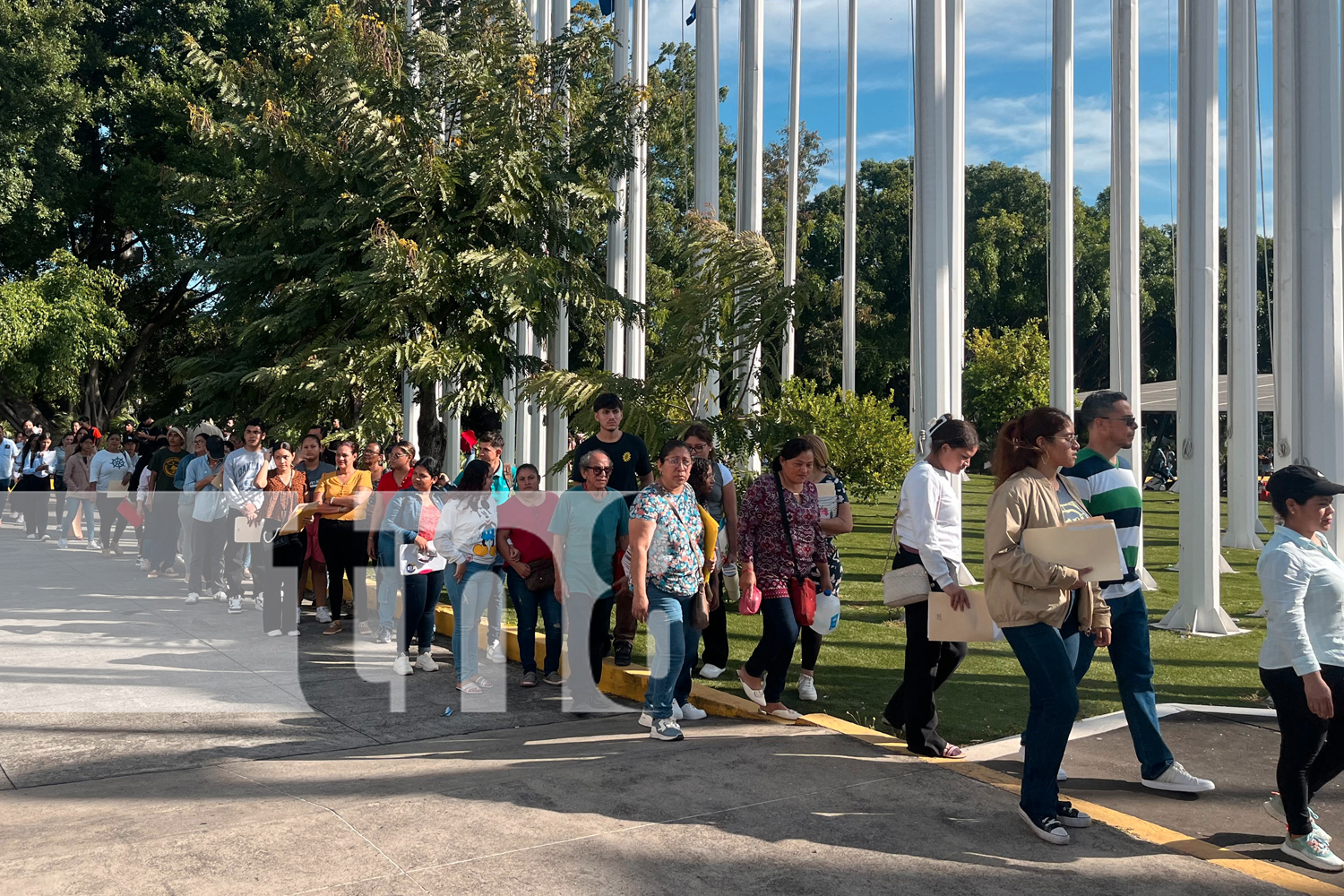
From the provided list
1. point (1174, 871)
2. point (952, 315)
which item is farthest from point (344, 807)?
point (952, 315)

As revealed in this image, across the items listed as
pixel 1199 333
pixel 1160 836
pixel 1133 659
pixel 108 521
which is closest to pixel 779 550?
pixel 1133 659

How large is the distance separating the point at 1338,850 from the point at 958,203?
33.2 feet

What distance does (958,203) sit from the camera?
1399cm

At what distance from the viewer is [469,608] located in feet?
27.2

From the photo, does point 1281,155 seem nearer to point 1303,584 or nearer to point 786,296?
point 786,296

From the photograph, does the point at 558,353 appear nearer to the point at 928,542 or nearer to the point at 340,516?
the point at 340,516

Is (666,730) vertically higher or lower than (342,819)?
higher

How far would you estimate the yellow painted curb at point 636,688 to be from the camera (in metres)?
7.29

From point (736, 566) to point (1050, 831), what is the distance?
302 centimetres

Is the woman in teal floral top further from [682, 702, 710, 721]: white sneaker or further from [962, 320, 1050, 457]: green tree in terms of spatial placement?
[962, 320, 1050, 457]: green tree

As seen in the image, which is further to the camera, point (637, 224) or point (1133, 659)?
point (637, 224)

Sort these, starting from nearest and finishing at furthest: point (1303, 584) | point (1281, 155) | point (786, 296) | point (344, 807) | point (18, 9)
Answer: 1. point (1303, 584)
2. point (344, 807)
3. point (1281, 155)
4. point (786, 296)
5. point (18, 9)

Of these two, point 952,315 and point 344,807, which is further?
point 952,315

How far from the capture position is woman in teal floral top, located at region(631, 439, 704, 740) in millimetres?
6617
